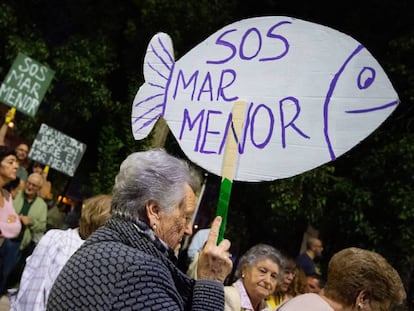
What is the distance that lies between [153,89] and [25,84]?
16.0 ft

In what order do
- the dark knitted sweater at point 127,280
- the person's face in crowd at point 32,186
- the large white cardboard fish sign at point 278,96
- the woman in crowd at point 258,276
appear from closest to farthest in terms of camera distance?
the dark knitted sweater at point 127,280, the large white cardboard fish sign at point 278,96, the woman in crowd at point 258,276, the person's face in crowd at point 32,186

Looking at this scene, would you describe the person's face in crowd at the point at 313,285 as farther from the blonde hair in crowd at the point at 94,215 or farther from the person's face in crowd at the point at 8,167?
the person's face in crowd at the point at 8,167

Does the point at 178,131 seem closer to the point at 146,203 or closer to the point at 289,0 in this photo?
the point at 146,203

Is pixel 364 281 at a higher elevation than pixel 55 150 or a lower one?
lower

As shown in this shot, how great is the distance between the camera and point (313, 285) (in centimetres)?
425

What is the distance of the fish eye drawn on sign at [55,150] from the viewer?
656 centimetres

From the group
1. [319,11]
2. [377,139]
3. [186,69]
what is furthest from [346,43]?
[319,11]

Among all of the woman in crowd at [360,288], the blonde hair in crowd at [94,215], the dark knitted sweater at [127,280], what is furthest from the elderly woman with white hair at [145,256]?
the blonde hair in crowd at [94,215]

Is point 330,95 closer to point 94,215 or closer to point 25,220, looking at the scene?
point 94,215

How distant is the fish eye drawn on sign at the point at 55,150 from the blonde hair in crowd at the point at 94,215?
163 inches

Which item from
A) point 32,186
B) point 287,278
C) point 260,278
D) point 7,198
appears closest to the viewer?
point 260,278

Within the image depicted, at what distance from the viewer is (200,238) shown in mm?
4910

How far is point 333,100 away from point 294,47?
0.23m

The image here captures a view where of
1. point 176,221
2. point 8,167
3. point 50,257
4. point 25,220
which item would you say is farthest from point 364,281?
point 25,220
